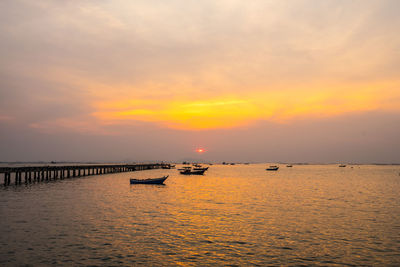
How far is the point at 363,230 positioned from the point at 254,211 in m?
10.2

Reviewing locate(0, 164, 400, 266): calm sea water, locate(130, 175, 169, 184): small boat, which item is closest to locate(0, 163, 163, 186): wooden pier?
locate(130, 175, 169, 184): small boat

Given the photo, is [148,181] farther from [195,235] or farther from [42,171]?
[195,235]

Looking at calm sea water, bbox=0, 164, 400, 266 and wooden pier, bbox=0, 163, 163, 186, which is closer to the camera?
calm sea water, bbox=0, 164, 400, 266

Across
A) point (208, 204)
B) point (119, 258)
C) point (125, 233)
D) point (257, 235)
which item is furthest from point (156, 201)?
point (119, 258)

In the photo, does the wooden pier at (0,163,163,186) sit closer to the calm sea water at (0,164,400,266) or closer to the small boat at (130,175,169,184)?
the small boat at (130,175,169,184)

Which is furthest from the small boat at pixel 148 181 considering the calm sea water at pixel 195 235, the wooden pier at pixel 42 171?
the calm sea water at pixel 195 235

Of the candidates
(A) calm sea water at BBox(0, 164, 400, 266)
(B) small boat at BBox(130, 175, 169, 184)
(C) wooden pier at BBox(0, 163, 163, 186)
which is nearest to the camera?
(A) calm sea water at BBox(0, 164, 400, 266)

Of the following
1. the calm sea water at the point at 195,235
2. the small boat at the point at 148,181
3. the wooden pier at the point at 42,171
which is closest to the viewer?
the calm sea water at the point at 195,235

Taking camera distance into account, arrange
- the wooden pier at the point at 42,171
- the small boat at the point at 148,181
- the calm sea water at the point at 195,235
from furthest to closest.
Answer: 1. the small boat at the point at 148,181
2. the wooden pier at the point at 42,171
3. the calm sea water at the point at 195,235

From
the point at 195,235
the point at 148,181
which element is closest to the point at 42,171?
the point at 148,181

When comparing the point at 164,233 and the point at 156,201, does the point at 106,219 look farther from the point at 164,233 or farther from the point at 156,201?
the point at 156,201

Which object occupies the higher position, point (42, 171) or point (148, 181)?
point (42, 171)

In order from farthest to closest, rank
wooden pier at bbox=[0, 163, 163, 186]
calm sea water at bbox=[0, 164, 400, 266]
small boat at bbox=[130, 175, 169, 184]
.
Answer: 1. small boat at bbox=[130, 175, 169, 184]
2. wooden pier at bbox=[0, 163, 163, 186]
3. calm sea water at bbox=[0, 164, 400, 266]

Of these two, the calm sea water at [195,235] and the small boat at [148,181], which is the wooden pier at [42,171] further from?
the calm sea water at [195,235]
